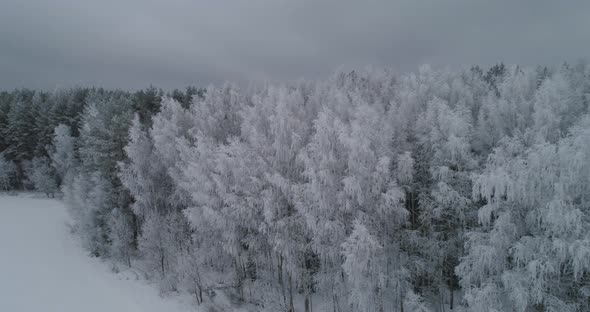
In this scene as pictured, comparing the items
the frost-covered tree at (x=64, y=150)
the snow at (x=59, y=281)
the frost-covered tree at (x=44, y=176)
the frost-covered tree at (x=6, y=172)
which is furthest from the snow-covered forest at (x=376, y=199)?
the frost-covered tree at (x=6, y=172)

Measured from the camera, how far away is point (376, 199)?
17.3 meters

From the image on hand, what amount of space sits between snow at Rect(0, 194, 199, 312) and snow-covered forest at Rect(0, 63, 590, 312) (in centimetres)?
179

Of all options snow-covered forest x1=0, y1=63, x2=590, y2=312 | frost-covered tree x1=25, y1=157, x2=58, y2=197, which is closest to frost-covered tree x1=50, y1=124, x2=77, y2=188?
frost-covered tree x1=25, y1=157, x2=58, y2=197

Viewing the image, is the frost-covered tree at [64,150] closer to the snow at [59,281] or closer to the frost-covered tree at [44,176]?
the frost-covered tree at [44,176]

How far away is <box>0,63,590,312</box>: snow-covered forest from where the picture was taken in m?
13.2

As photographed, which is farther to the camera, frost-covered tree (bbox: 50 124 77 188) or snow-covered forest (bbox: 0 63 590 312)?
frost-covered tree (bbox: 50 124 77 188)

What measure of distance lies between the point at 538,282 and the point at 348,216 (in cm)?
846

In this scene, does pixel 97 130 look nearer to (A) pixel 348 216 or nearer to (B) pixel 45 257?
(B) pixel 45 257

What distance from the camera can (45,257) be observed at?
3322 centimetres

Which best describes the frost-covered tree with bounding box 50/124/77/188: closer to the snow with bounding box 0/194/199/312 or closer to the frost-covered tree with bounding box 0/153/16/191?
the snow with bounding box 0/194/199/312

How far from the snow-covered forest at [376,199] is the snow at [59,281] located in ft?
5.88

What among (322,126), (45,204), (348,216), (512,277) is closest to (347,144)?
(322,126)

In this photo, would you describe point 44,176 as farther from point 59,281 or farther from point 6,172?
point 59,281

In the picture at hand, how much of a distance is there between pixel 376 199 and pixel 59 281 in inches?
1066
